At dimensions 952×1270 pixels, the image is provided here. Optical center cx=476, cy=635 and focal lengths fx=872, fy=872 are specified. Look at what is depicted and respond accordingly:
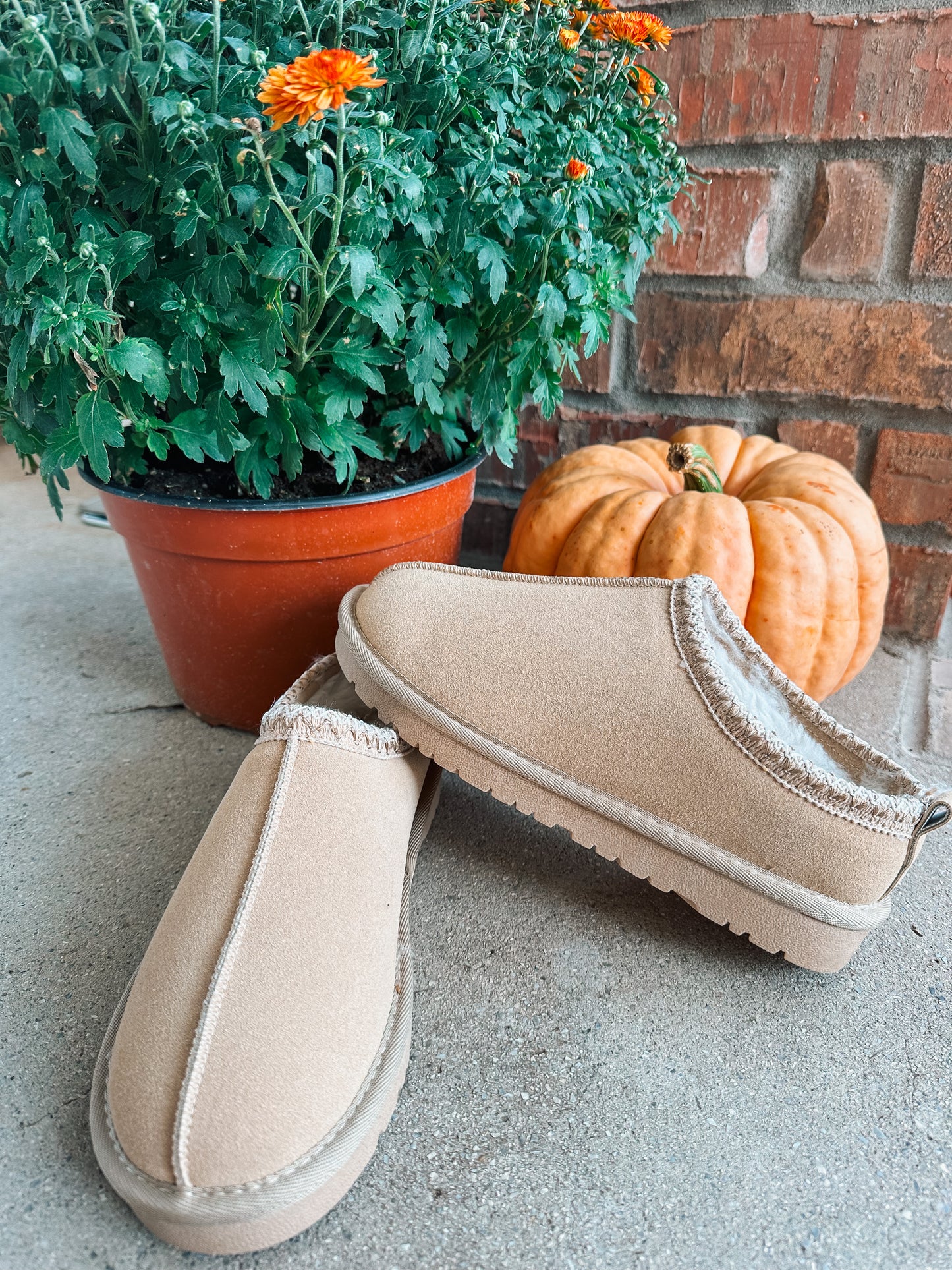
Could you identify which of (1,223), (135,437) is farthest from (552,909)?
(1,223)

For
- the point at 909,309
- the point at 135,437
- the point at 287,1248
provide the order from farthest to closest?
the point at 909,309 → the point at 135,437 → the point at 287,1248

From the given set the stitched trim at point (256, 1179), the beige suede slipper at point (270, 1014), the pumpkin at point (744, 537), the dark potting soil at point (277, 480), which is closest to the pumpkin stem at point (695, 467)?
the pumpkin at point (744, 537)

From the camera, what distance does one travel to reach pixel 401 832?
0.66 metres

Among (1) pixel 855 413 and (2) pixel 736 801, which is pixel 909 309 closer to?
(1) pixel 855 413

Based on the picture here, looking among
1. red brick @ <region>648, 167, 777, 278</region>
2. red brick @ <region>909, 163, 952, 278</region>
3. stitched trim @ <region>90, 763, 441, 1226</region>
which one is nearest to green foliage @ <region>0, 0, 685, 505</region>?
red brick @ <region>648, 167, 777, 278</region>

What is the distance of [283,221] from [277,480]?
0.25 meters

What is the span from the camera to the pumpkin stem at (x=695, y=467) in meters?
0.93

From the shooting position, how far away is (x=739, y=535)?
866 millimetres

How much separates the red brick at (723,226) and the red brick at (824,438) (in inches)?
7.7

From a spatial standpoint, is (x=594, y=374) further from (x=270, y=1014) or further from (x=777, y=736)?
(x=270, y=1014)

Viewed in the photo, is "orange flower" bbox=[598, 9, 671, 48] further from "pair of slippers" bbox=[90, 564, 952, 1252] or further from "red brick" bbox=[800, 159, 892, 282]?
"pair of slippers" bbox=[90, 564, 952, 1252]

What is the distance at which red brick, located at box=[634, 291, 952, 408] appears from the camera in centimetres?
103

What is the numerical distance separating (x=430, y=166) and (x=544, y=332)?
0.55 ft

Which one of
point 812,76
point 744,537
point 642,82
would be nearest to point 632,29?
point 642,82
